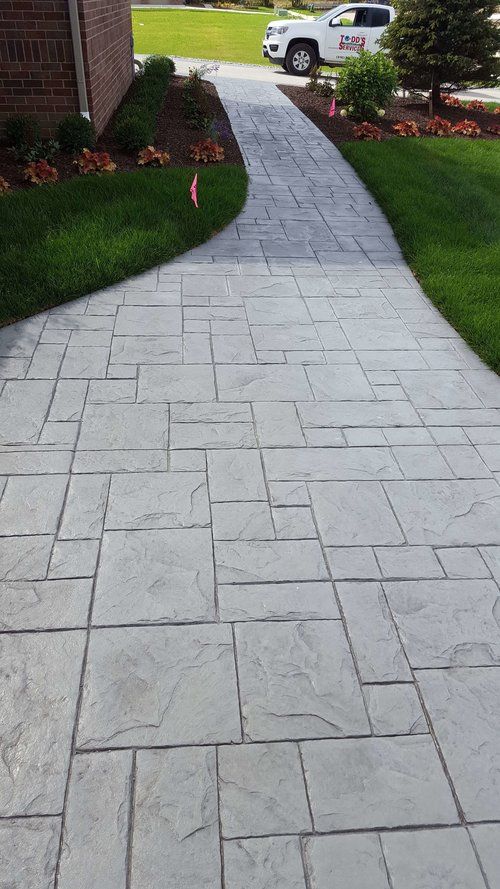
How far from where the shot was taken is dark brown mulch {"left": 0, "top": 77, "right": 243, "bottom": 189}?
27.2 ft

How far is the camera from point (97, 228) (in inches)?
267

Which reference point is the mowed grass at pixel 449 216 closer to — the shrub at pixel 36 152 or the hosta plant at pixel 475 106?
the hosta plant at pixel 475 106

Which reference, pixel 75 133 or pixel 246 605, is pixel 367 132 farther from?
pixel 246 605

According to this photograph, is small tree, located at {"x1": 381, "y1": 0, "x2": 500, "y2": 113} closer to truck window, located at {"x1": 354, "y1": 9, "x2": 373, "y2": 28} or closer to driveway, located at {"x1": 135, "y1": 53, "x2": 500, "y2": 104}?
driveway, located at {"x1": 135, "y1": 53, "x2": 500, "y2": 104}

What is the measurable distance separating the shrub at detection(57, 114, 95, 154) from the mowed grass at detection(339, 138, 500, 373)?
3985 millimetres

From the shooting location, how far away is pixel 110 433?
159 inches

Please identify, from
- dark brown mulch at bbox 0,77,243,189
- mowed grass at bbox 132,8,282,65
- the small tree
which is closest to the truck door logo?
mowed grass at bbox 132,8,282,65

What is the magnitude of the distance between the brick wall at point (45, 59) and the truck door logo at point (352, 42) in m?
11.2

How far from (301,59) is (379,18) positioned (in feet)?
8.41

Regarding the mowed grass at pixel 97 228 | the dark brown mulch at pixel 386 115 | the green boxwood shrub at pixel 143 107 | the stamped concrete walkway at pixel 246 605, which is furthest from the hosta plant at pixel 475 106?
the stamped concrete walkway at pixel 246 605

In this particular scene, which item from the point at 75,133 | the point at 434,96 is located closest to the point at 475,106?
the point at 434,96

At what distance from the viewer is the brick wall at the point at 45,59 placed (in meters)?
8.24

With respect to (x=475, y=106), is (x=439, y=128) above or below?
below

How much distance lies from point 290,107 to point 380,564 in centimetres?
1320
